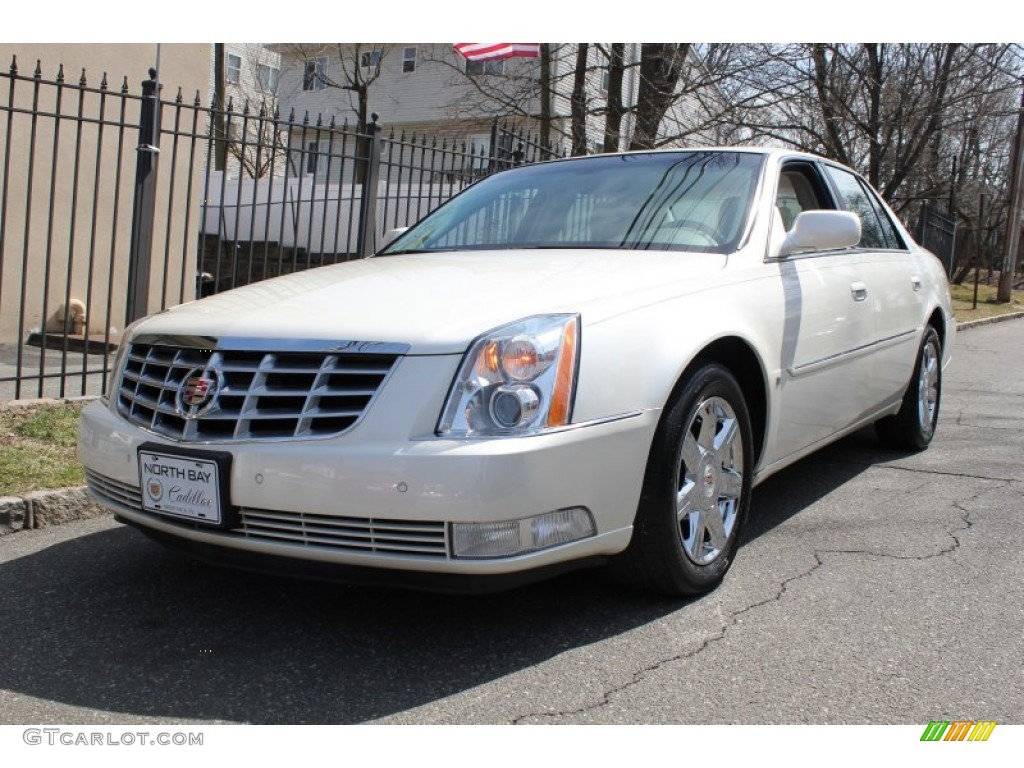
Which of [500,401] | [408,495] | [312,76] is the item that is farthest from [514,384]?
[312,76]

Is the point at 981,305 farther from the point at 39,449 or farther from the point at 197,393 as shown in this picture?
the point at 197,393

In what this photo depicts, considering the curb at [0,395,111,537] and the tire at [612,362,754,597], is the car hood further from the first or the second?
the curb at [0,395,111,537]

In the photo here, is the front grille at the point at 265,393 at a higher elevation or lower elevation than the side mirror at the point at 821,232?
lower

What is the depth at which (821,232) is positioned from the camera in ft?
12.7

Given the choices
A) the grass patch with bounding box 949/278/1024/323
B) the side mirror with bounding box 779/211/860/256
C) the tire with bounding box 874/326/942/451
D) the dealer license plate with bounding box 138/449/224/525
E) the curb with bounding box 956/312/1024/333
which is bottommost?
the dealer license plate with bounding box 138/449/224/525

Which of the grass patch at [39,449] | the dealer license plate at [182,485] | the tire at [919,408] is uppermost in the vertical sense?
the tire at [919,408]

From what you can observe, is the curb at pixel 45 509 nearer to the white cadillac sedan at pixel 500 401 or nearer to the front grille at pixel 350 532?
the white cadillac sedan at pixel 500 401

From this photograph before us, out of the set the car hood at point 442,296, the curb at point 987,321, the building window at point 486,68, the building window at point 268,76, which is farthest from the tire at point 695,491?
the building window at point 268,76

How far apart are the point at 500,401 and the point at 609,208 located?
1.65 metres

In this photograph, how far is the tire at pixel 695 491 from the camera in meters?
3.07

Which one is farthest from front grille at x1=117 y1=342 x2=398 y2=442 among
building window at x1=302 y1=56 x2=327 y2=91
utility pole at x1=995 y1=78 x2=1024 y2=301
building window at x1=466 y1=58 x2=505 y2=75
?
building window at x1=302 y1=56 x2=327 y2=91

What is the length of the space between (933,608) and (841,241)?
146 cm

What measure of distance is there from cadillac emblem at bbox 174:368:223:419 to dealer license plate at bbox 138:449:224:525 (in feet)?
0.46

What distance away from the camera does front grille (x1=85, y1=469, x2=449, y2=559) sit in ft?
8.73
